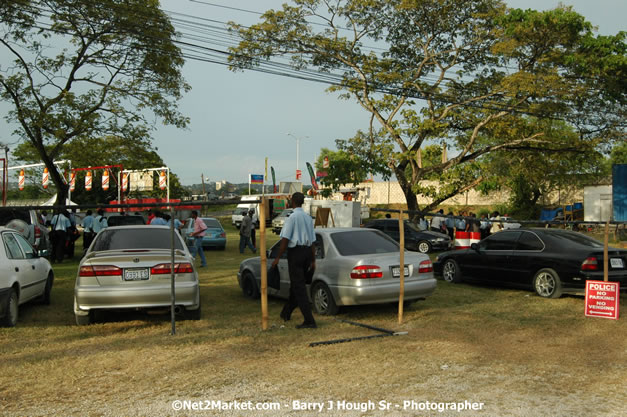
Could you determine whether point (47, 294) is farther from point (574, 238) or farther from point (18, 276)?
point (574, 238)

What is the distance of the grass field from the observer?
209 inches

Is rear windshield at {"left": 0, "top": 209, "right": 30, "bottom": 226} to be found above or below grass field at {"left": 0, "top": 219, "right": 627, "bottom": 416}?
above

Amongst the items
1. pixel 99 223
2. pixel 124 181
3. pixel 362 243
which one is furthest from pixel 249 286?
pixel 124 181

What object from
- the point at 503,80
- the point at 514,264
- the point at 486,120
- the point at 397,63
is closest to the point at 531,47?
the point at 503,80

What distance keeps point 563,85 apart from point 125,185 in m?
20.5

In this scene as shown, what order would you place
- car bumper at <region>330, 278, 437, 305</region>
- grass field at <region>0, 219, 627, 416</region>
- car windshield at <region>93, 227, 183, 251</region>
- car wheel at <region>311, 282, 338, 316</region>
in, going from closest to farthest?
1. grass field at <region>0, 219, 627, 416</region>
2. car bumper at <region>330, 278, 437, 305</region>
3. car windshield at <region>93, 227, 183, 251</region>
4. car wheel at <region>311, 282, 338, 316</region>

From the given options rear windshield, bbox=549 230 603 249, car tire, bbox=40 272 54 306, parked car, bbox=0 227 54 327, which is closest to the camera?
parked car, bbox=0 227 54 327

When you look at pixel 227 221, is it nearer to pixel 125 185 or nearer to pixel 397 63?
pixel 125 185

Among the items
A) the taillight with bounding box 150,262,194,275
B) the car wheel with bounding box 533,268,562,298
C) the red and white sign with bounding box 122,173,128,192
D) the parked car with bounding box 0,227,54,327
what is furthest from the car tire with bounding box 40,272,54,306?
the red and white sign with bounding box 122,173,128,192

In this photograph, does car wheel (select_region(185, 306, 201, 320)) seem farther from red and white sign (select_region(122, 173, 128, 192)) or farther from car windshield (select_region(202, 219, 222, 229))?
red and white sign (select_region(122, 173, 128, 192))

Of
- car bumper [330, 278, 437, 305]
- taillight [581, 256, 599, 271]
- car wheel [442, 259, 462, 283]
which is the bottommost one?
car wheel [442, 259, 462, 283]

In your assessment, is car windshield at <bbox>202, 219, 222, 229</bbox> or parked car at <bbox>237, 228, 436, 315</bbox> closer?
parked car at <bbox>237, 228, 436, 315</bbox>

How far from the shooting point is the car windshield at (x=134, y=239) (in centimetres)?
923

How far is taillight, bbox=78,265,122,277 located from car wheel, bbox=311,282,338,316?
3.12 meters
